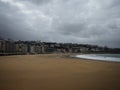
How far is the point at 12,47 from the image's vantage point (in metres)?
114

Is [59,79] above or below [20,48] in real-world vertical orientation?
above

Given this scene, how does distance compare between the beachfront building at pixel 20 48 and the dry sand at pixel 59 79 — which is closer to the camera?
the dry sand at pixel 59 79

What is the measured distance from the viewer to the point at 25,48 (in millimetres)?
123062

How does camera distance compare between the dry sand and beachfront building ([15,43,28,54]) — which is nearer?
the dry sand

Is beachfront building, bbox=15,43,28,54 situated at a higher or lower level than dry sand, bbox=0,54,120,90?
lower

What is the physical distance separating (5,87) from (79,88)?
307 centimetres

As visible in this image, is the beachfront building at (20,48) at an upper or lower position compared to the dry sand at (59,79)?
lower

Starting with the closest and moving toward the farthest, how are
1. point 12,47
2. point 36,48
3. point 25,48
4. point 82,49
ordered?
point 12,47 < point 25,48 < point 36,48 < point 82,49

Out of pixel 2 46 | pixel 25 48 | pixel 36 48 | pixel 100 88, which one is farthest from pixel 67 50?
pixel 100 88

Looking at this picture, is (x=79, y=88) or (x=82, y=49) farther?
(x=82, y=49)

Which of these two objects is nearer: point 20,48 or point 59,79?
point 59,79

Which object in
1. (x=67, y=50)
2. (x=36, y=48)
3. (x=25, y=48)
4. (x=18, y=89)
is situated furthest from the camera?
(x=67, y=50)

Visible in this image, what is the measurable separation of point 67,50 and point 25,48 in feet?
177

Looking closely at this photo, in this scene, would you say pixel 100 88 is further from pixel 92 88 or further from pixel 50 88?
pixel 50 88
